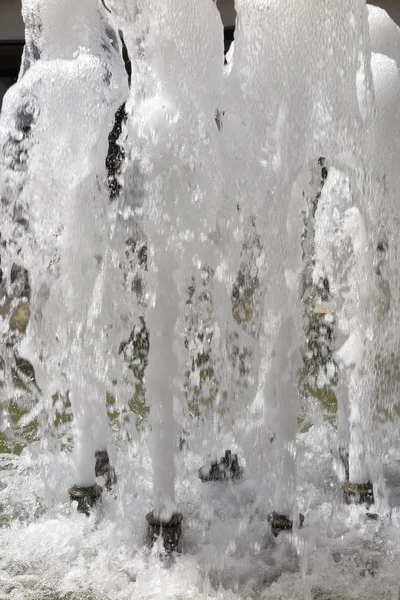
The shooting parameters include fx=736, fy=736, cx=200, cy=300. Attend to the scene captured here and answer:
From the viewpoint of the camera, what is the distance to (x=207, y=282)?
3.04m

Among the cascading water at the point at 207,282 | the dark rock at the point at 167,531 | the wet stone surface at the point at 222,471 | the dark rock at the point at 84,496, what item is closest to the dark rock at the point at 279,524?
the cascading water at the point at 207,282

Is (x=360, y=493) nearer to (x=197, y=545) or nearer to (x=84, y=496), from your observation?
(x=197, y=545)

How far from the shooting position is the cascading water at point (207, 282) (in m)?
2.69

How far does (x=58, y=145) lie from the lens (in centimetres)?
335

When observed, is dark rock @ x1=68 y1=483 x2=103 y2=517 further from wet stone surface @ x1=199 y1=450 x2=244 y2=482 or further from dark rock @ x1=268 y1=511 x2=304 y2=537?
dark rock @ x1=268 y1=511 x2=304 y2=537

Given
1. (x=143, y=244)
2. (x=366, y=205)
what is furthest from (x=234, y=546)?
(x=366, y=205)

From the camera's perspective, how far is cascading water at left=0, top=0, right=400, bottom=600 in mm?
2691

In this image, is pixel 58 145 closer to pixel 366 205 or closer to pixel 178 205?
pixel 178 205

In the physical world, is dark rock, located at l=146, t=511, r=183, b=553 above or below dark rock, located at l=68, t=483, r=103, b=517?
below

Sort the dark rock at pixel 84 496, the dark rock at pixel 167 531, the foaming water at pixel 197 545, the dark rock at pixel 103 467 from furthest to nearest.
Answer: the dark rock at pixel 103 467
the dark rock at pixel 84 496
the dark rock at pixel 167 531
the foaming water at pixel 197 545

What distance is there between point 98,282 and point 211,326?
55cm

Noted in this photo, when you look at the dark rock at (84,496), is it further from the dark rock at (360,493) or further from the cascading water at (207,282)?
the dark rock at (360,493)

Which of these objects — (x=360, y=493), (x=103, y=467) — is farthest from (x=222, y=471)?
(x=360, y=493)

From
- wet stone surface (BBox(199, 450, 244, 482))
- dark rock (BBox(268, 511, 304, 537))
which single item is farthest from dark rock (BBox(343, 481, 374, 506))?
wet stone surface (BBox(199, 450, 244, 482))
